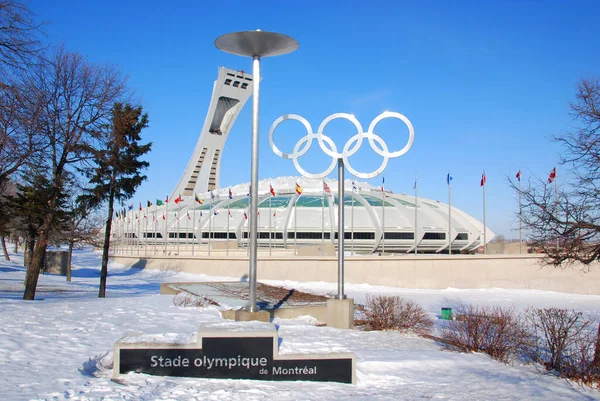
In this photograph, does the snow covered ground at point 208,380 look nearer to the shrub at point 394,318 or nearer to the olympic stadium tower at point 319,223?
the shrub at point 394,318

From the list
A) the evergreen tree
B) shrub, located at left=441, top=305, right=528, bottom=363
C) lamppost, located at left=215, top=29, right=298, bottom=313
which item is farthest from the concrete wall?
lamppost, located at left=215, top=29, right=298, bottom=313

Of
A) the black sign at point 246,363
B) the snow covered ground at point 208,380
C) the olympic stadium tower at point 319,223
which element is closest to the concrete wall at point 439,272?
the olympic stadium tower at point 319,223

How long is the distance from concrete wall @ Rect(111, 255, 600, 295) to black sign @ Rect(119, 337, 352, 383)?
23.0 m

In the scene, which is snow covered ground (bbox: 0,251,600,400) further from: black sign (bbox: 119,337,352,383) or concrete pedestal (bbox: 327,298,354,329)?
concrete pedestal (bbox: 327,298,354,329)

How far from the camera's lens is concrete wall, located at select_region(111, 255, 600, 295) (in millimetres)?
28531

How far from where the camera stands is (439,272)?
30672mm

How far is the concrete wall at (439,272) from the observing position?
28.5 m

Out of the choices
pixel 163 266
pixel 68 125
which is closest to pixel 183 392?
pixel 68 125

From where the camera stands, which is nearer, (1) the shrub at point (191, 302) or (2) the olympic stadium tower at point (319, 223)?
(1) the shrub at point (191, 302)

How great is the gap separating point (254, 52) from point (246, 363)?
25.6 feet

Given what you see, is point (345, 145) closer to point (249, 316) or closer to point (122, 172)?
point (249, 316)

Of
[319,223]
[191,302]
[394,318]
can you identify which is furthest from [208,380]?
[319,223]

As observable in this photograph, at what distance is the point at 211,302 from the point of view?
604 inches

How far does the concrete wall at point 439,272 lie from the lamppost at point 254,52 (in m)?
20.0
